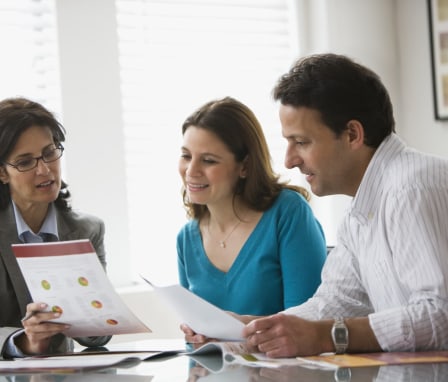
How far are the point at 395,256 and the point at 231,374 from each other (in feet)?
1.64

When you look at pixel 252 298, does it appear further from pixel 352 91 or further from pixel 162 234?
pixel 162 234

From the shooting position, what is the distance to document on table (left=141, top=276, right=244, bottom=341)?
180 centimetres

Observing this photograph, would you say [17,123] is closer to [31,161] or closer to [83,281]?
[31,161]

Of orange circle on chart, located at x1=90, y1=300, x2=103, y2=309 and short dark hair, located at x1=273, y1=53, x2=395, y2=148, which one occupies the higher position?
short dark hair, located at x1=273, y1=53, x2=395, y2=148

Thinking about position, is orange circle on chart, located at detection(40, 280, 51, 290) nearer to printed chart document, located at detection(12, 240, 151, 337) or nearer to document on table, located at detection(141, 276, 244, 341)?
printed chart document, located at detection(12, 240, 151, 337)

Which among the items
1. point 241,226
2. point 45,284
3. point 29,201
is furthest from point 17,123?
point 241,226

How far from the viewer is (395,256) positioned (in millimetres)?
1802

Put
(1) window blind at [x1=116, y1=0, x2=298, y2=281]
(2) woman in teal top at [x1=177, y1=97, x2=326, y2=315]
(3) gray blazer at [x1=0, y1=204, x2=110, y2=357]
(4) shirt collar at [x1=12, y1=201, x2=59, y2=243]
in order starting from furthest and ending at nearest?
(1) window blind at [x1=116, y1=0, x2=298, y2=281] → (2) woman in teal top at [x1=177, y1=97, x2=326, y2=315] → (4) shirt collar at [x1=12, y1=201, x2=59, y2=243] → (3) gray blazer at [x1=0, y1=204, x2=110, y2=357]

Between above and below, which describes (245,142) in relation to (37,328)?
above

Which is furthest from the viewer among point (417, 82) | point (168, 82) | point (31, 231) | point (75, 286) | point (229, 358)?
point (417, 82)

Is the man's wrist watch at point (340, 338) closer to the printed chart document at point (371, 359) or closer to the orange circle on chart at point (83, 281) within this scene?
the printed chart document at point (371, 359)

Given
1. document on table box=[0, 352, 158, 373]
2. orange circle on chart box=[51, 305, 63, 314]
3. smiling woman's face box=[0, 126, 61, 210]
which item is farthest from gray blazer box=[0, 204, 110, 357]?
document on table box=[0, 352, 158, 373]

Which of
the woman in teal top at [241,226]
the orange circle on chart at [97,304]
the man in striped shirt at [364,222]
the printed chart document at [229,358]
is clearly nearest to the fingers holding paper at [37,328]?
the orange circle on chart at [97,304]

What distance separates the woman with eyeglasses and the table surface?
23.5 inches
